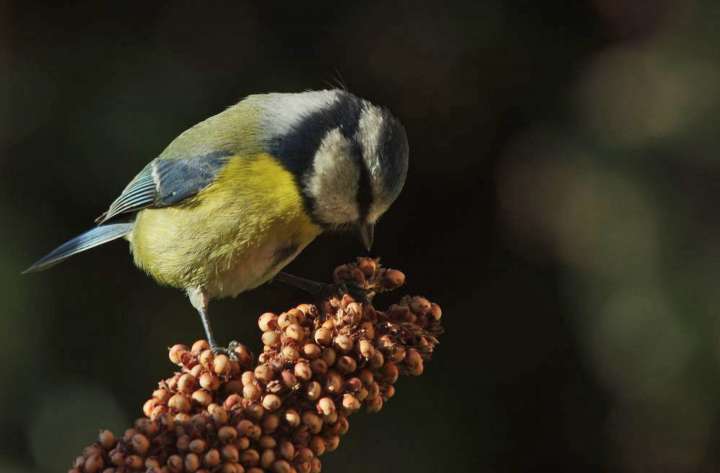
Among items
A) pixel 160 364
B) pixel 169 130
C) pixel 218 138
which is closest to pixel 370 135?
pixel 218 138

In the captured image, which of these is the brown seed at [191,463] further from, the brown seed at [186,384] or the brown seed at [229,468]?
the brown seed at [186,384]

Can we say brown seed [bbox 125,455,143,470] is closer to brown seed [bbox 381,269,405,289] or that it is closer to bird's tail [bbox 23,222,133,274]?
brown seed [bbox 381,269,405,289]

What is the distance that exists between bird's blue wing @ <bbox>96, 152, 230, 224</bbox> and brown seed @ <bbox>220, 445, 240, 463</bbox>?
1002mm

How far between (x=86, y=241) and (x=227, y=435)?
1.32 m

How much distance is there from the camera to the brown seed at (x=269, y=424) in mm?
1462

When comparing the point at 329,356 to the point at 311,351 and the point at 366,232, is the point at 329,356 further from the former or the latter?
the point at 366,232

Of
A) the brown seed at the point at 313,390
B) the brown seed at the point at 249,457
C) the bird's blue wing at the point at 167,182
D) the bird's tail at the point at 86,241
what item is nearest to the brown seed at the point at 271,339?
the brown seed at the point at 313,390

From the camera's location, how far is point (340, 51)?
9.73 ft

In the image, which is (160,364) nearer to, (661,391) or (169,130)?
(169,130)

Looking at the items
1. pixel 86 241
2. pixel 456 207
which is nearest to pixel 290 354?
pixel 86 241

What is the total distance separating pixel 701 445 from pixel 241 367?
58.6 inches

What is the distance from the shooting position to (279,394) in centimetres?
151

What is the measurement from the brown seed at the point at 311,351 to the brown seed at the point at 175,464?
0.27m

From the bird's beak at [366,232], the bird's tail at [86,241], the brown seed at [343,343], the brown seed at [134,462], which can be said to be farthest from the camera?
the bird's tail at [86,241]
